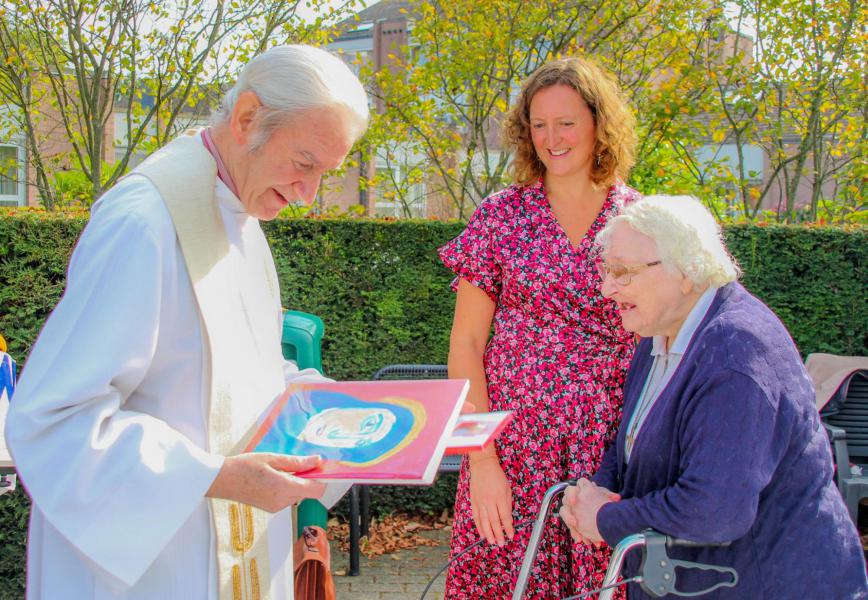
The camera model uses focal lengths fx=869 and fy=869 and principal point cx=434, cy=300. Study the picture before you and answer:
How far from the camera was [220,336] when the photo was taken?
5.71ft

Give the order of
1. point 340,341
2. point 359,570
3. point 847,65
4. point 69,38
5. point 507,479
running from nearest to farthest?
point 507,479 → point 359,570 → point 340,341 → point 69,38 → point 847,65

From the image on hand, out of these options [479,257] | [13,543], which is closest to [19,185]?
[13,543]

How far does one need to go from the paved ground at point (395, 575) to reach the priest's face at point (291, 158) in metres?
3.35

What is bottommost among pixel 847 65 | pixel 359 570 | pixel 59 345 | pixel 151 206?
pixel 359 570

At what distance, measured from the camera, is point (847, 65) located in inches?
288

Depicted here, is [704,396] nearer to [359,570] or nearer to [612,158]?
[612,158]

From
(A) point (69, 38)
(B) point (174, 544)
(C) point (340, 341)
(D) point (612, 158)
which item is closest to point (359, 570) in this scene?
(C) point (340, 341)

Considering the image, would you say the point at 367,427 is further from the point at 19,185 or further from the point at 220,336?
the point at 19,185

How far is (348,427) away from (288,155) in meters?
0.59

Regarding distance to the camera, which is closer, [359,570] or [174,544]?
[174,544]

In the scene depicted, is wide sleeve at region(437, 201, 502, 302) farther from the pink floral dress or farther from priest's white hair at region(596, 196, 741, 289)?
priest's white hair at region(596, 196, 741, 289)

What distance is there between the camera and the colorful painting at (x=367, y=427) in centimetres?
166

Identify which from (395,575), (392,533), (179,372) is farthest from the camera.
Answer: (392,533)

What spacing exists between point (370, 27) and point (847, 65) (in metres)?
22.2
